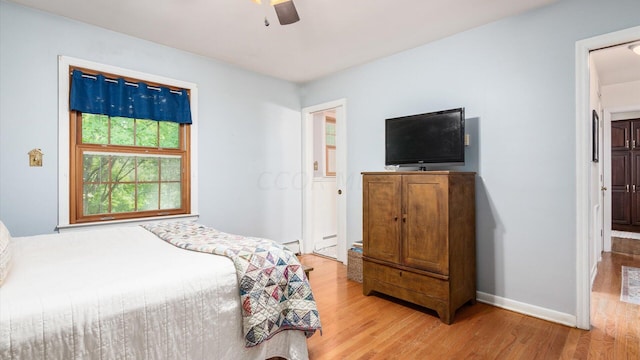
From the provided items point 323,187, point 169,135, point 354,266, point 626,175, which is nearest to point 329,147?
point 323,187

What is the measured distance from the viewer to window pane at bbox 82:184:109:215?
292 cm

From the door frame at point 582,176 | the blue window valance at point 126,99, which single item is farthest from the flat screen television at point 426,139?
the blue window valance at point 126,99

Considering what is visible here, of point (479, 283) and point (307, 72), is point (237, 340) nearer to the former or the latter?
point (479, 283)

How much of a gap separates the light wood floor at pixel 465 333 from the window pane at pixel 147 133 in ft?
7.77

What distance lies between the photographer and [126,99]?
3.07m

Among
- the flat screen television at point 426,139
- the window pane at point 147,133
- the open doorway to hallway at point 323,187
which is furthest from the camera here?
the open doorway to hallway at point 323,187

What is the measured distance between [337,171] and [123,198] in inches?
97.2

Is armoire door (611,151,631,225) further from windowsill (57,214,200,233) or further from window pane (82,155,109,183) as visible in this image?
window pane (82,155,109,183)

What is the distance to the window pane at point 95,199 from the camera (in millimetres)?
2922

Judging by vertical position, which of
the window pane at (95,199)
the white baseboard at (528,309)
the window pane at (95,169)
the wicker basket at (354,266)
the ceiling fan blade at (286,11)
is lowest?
the white baseboard at (528,309)

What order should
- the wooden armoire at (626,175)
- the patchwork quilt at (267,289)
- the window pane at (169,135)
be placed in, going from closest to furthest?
1. the patchwork quilt at (267,289)
2. the window pane at (169,135)
3. the wooden armoire at (626,175)

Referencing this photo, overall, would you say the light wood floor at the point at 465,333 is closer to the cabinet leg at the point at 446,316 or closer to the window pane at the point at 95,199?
the cabinet leg at the point at 446,316

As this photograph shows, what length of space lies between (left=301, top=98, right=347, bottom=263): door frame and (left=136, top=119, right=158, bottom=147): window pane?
2.01 metres

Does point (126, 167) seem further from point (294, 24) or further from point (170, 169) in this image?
point (294, 24)
